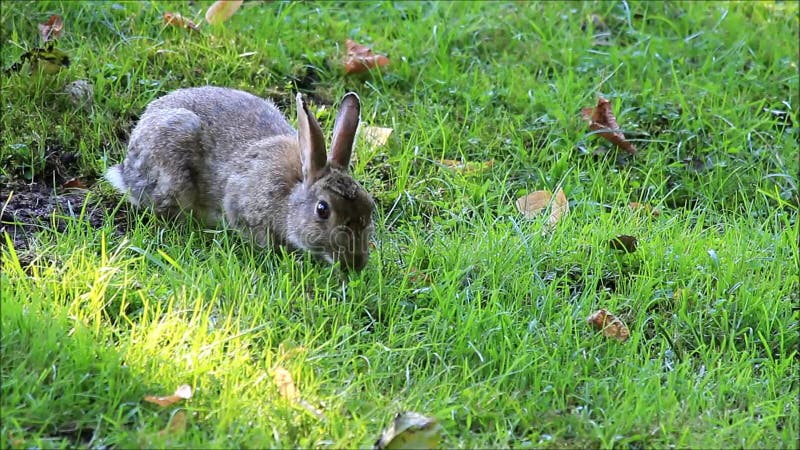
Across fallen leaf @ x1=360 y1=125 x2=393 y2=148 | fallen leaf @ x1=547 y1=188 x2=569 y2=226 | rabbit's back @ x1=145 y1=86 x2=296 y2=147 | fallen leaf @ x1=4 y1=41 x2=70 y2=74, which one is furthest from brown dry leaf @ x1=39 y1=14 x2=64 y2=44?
fallen leaf @ x1=547 y1=188 x2=569 y2=226

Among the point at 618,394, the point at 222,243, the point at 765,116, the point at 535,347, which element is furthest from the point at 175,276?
the point at 765,116

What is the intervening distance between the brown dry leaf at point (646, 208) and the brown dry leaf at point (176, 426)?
2.77 m

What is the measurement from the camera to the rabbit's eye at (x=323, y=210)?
4.77 meters

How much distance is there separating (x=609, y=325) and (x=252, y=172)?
1865mm

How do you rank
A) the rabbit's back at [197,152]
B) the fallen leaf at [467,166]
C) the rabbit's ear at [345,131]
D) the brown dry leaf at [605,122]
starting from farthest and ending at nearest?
the brown dry leaf at [605,122] < the fallen leaf at [467,166] < the rabbit's back at [197,152] < the rabbit's ear at [345,131]

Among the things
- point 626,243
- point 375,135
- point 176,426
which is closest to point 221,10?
point 375,135

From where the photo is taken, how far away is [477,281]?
4656 mm

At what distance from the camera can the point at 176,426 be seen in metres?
3.52

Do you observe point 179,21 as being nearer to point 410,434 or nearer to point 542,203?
point 542,203

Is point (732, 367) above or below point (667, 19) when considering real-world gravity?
below

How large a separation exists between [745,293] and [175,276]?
2.41 meters

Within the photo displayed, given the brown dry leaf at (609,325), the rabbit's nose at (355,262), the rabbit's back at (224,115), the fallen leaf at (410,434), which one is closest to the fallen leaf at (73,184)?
the rabbit's back at (224,115)

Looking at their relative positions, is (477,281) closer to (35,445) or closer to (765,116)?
(35,445)

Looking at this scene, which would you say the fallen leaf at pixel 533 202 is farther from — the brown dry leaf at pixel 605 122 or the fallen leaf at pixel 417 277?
the fallen leaf at pixel 417 277
